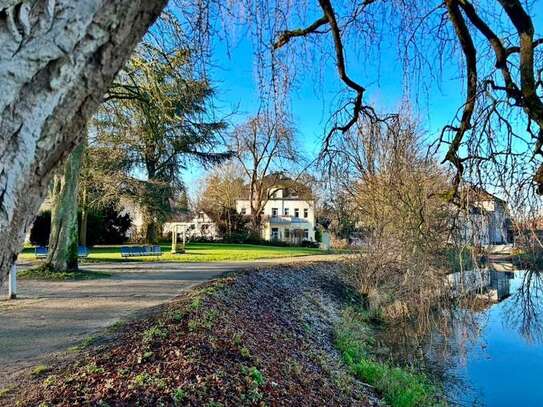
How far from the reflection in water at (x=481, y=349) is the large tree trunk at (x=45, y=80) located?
485 cm

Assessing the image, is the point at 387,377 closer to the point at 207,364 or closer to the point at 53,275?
the point at 207,364

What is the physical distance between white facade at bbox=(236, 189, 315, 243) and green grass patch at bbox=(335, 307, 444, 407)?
33.1 m

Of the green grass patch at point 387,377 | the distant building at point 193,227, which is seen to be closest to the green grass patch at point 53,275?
the green grass patch at point 387,377

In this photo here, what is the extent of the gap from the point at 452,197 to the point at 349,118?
1226 mm

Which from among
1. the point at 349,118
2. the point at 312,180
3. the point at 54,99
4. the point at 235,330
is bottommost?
the point at 235,330

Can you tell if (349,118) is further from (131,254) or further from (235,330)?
(131,254)

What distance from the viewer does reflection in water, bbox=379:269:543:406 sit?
5762mm

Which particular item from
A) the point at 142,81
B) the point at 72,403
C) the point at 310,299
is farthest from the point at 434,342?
the point at 142,81

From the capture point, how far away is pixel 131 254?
2006cm

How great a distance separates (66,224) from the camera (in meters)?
12.4

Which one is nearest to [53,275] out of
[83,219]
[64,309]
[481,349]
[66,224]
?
[66,224]

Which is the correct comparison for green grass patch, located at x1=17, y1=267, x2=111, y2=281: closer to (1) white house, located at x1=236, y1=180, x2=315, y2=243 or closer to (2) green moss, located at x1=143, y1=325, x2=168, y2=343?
(2) green moss, located at x1=143, y1=325, x2=168, y2=343

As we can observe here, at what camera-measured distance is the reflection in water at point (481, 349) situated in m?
5.76

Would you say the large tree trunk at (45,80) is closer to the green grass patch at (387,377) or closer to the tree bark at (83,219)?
the green grass patch at (387,377)
